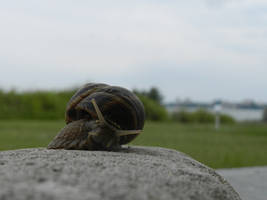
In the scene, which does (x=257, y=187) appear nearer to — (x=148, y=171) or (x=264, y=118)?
(x=148, y=171)

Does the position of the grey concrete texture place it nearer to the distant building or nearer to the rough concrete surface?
the rough concrete surface

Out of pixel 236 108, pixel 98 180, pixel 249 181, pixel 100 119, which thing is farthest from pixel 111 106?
pixel 236 108

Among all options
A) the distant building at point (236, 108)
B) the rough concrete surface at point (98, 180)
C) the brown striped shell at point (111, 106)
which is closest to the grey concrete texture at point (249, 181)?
the brown striped shell at point (111, 106)

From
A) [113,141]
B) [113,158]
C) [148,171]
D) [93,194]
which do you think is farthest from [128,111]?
[93,194]

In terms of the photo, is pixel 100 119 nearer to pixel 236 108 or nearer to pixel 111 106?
pixel 111 106

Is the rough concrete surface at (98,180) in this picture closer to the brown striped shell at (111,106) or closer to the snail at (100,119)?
the snail at (100,119)

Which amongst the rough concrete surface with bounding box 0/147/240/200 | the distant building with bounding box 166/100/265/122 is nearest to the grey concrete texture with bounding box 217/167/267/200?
the rough concrete surface with bounding box 0/147/240/200
